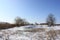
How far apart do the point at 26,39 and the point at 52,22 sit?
93.3 feet

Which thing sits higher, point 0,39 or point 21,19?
point 21,19

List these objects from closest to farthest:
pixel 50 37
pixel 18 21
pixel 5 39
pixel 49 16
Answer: pixel 50 37, pixel 5 39, pixel 49 16, pixel 18 21

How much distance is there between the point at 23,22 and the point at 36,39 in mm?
31751

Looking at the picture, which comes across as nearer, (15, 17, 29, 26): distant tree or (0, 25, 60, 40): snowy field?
(0, 25, 60, 40): snowy field

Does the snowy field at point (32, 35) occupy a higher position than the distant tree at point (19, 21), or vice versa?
the distant tree at point (19, 21)

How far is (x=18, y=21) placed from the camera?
118ft

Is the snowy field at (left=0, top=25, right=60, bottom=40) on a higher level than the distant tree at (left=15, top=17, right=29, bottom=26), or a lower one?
lower

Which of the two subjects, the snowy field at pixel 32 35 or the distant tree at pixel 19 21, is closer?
the snowy field at pixel 32 35

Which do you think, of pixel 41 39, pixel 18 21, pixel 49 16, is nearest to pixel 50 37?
pixel 41 39

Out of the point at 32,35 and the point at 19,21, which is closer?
the point at 32,35

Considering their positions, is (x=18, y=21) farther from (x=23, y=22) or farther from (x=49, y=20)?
(x=49, y=20)

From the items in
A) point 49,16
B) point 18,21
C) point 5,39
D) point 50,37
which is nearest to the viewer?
point 50,37

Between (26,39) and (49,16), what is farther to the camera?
(49,16)

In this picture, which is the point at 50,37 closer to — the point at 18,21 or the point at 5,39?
the point at 5,39
